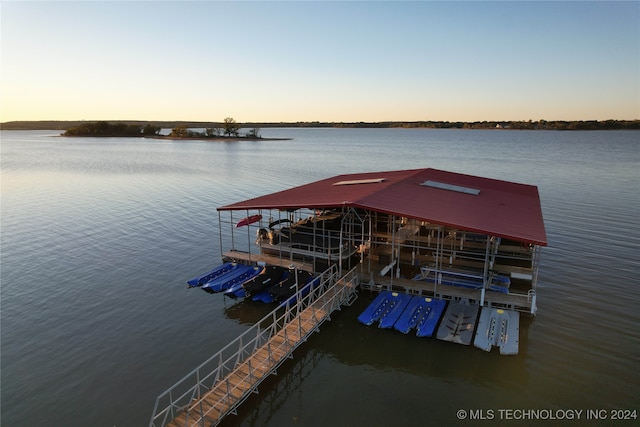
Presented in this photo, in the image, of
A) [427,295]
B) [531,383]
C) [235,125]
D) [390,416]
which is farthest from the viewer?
[235,125]

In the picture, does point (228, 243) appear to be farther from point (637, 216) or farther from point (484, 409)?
point (637, 216)

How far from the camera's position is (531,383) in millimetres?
14258

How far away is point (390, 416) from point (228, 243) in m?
20.3

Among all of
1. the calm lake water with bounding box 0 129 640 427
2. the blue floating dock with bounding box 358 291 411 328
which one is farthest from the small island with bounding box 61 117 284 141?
the blue floating dock with bounding box 358 291 411 328

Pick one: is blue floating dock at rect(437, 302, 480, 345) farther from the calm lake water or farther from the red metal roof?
the red metal roof

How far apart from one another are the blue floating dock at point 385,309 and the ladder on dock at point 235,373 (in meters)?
1.50

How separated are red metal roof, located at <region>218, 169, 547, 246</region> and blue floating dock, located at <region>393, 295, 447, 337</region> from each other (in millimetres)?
4024

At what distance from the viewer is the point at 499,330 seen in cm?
1678

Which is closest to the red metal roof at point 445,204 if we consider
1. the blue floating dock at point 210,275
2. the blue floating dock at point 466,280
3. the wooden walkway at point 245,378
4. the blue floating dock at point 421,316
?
the blue floating dock at point 466,280

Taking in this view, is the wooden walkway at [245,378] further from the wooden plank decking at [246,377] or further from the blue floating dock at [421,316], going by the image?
the blue floating dock at [421,316]

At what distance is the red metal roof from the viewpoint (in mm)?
18250

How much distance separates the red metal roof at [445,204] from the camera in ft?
59.9

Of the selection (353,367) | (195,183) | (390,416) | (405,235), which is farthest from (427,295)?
(195,183)

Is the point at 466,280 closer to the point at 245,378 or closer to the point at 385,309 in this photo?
the point at 385,309
